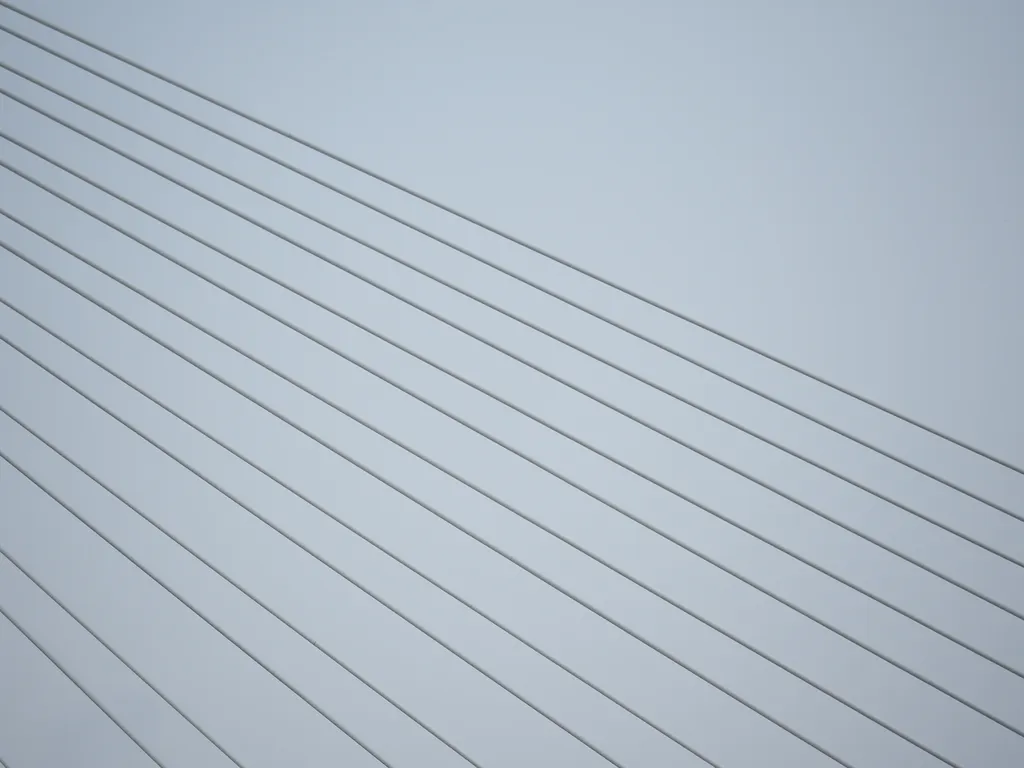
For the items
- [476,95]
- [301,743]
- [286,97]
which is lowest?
[301,743]

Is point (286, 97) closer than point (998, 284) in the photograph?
No

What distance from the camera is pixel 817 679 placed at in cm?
Answer: 252

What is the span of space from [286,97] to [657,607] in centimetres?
173

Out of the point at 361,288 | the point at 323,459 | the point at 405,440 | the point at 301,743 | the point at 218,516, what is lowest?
the point at 301,743

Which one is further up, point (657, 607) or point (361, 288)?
point (361, 288)

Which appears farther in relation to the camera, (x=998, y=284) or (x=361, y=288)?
(x=361, y=288)

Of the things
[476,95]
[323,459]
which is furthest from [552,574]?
[476,95]

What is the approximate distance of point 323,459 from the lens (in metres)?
2.61

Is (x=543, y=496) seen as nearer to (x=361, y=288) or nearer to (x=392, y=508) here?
(x=392, y=508)

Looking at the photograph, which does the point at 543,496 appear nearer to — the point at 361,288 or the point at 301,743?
the point at 361,288

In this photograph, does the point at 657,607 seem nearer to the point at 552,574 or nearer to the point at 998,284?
the point at 552,574

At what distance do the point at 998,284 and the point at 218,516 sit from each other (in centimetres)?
212

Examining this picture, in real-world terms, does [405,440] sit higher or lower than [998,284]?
lower

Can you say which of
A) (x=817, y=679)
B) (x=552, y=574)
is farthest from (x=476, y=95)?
(x=817, y=679)
